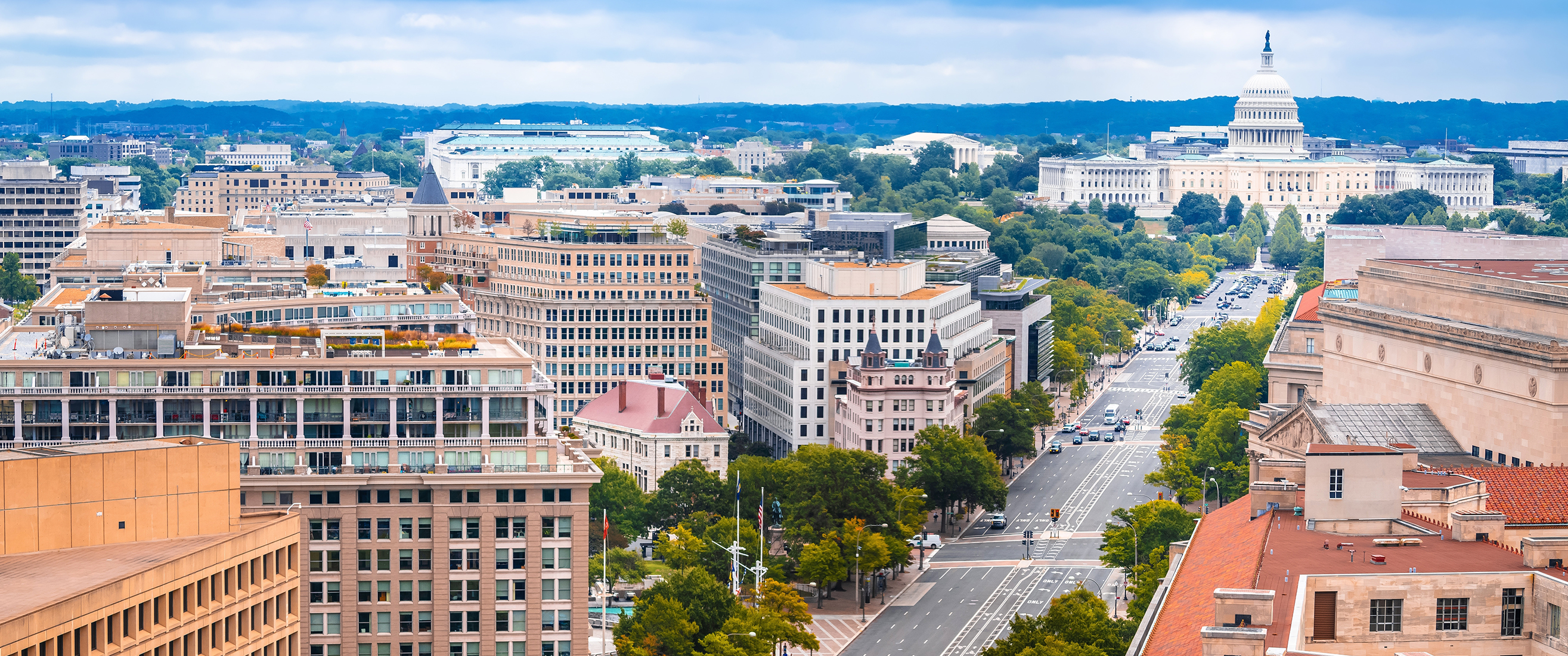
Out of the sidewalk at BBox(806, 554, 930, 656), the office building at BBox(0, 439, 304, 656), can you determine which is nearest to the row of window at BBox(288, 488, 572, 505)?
the office building at BBox(0, 439, 304, 656)

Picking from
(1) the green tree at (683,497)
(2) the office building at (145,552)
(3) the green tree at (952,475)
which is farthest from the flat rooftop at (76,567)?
(3) the green tree at (952,475)

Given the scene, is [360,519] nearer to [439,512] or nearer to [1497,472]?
[439,512]

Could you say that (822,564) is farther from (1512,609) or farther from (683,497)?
(1512,609)

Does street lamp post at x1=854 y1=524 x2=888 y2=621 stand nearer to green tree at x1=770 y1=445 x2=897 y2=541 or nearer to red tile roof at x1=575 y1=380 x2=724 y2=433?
green tree at x1=770 y1=445 x2=897 y2=541

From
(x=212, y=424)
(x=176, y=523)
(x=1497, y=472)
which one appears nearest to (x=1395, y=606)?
(x=1497, y=472)

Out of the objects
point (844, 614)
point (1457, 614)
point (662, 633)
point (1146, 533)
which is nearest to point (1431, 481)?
point (1457, 614)

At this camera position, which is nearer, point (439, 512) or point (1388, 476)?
point (1388, 476)
